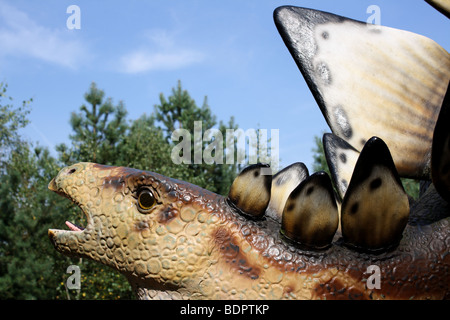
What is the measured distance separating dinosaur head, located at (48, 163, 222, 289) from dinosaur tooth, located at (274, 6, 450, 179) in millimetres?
770

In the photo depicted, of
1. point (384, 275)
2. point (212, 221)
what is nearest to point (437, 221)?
point (384, 275)

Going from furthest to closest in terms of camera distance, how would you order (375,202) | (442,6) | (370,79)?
(370,79) < (442,6) < (375,202)

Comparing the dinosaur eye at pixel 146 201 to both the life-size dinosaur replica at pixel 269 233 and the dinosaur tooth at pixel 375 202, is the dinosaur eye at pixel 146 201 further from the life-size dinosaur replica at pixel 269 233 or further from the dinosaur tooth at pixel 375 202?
the dinosaur tooth at pixel 375 202

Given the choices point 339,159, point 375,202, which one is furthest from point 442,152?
point 339,159

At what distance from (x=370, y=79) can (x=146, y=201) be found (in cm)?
119

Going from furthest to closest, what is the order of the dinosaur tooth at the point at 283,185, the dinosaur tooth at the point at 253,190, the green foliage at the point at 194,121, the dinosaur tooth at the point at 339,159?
the green foliage at the point at 194,121 < the dinosaur tooth at the point at 339,159 < the dinosaur tooth at the point at 283,185 < the dinosaur tooth at the point at 253,190

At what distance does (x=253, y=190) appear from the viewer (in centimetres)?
165

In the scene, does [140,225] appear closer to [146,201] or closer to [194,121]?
[146,201]

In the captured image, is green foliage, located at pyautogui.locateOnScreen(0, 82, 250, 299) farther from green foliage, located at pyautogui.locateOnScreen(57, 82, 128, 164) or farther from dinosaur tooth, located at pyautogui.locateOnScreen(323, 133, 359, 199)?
dinosaur tooth, located at pyautogui.locateOnScreen(323, 133, 359, 199)

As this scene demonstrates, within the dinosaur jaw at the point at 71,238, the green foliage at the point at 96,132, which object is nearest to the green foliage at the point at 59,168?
the green foliage at the point at 96,132

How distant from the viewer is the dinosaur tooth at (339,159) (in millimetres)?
1987

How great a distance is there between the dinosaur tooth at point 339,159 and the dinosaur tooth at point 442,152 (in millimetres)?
394

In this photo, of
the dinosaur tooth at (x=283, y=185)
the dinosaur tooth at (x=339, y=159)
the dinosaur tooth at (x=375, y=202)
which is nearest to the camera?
the dinosaur tooth at (x=375, y=202)

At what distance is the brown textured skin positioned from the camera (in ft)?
5.02
